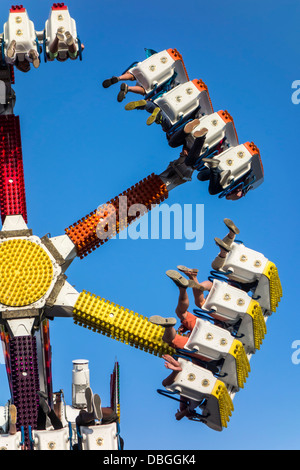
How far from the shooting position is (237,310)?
33219 millimetres

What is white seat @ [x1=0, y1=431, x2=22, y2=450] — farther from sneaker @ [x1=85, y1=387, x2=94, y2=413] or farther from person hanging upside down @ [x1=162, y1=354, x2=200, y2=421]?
person hanging upside down @ [x1=162, y1=354, x2=200, y2=421]

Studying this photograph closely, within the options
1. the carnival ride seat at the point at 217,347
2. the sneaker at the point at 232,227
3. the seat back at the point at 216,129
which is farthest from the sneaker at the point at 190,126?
the carnival ride seat at the point at 217,347

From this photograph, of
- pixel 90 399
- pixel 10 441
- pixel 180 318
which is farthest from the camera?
pixel 180 318

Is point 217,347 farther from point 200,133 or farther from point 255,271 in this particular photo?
point 200,133

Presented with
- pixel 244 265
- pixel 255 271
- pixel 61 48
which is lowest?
pixel 255 271

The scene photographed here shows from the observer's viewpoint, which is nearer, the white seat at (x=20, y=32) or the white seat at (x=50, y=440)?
the white seat at (x=50, y=440)

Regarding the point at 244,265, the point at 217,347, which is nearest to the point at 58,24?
the point at 244,265

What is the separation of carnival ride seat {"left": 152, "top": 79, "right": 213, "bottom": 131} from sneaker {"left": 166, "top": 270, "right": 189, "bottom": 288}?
4070mm

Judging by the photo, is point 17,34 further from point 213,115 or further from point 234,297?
point 234,297

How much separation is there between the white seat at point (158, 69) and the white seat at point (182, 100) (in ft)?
1.19

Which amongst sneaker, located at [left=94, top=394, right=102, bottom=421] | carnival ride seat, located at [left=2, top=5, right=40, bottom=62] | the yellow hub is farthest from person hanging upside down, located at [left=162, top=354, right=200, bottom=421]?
carnival ride seat, located at [left=2, top=5, right=40, bottom=62]

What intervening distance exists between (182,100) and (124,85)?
1499 millimetres

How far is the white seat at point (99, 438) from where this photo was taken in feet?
104

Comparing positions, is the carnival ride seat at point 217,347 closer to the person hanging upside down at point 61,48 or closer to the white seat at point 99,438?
the white seat at point 99,438
